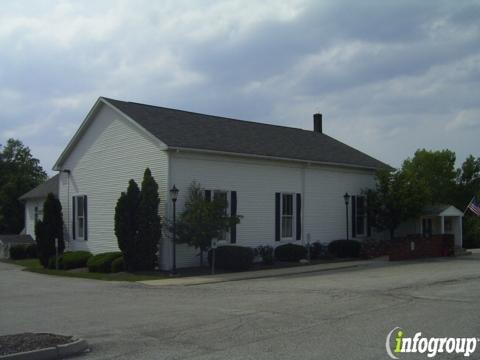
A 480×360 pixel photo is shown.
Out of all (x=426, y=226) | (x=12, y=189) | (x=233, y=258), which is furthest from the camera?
(x=12, y=189)

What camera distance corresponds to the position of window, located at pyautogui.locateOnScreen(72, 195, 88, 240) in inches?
1142

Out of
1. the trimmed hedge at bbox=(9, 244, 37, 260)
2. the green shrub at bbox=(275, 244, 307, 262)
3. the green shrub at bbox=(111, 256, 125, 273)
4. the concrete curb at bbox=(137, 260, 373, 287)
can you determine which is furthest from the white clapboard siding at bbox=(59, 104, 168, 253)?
the green shrub at bbox=(275, 244, 307, 262)

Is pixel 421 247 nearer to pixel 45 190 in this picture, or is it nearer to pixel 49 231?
pixel 49 231

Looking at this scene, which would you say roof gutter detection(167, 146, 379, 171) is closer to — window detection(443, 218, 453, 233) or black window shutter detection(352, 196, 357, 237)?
black window shutter detection(352, 196, 357, 237)

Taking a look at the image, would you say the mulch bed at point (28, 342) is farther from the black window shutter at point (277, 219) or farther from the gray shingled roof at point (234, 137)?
the black window shutter at point (277, 219)

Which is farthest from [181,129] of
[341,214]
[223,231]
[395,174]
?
[395,174]

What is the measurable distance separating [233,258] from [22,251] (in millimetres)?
16657

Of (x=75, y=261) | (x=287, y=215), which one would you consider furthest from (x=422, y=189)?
(x=75, y=261)

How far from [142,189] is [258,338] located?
14.6 meters

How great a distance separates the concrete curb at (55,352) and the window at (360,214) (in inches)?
982

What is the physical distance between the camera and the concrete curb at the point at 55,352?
807 centimetres

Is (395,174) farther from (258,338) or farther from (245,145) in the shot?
(258,338)

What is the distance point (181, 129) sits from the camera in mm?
26391

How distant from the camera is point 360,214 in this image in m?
32.7
